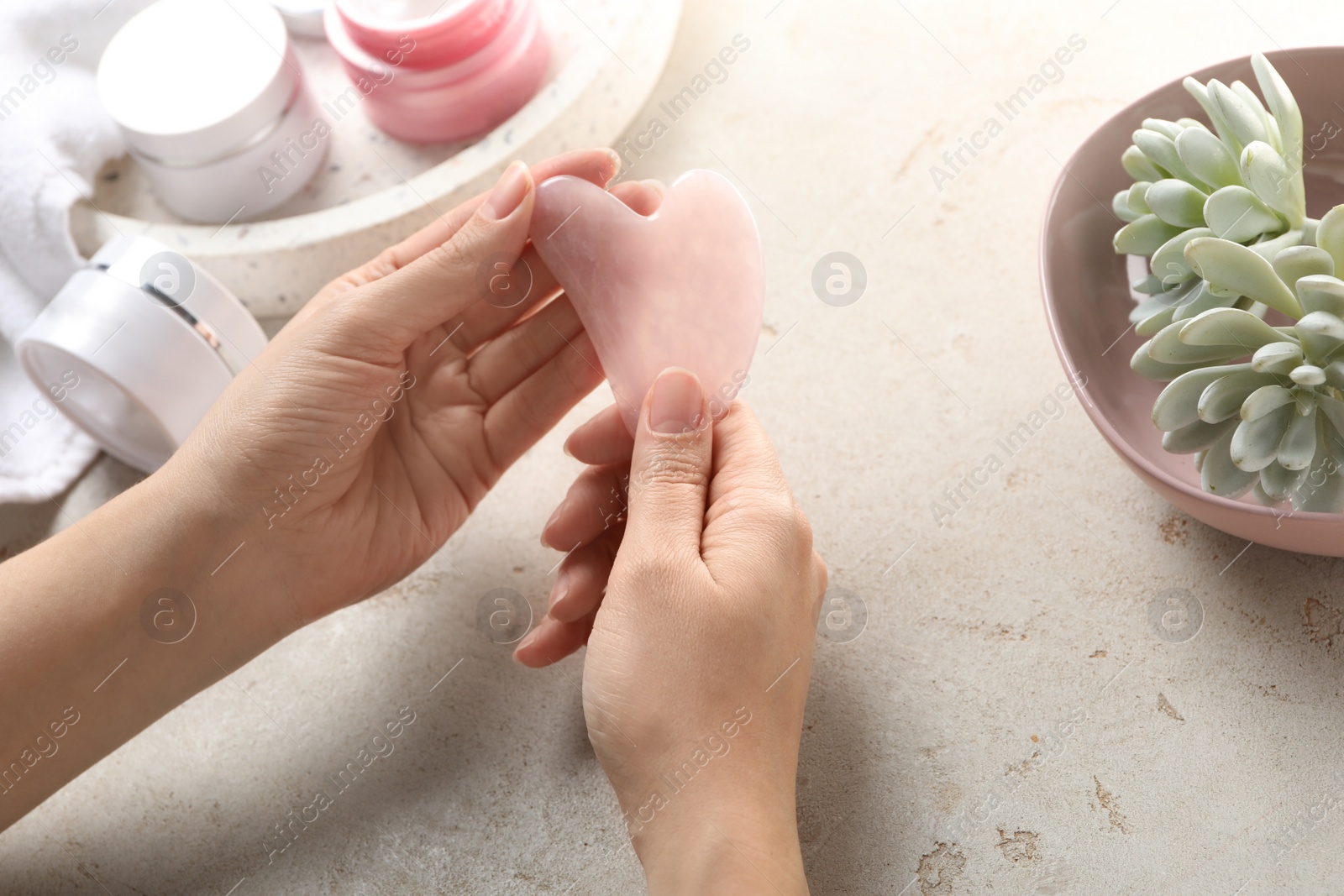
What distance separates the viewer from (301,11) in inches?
47.0

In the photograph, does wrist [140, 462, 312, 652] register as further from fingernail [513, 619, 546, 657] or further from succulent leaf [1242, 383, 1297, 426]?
succulent leaf [1242, 383, 1297, 426]

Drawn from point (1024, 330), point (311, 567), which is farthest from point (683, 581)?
point (1024, 330)

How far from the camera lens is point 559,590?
0.83m

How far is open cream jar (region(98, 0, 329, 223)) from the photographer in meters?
1.03

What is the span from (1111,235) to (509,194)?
0.49 metres

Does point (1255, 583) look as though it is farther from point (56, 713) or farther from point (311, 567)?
Answer: point (56, 713)

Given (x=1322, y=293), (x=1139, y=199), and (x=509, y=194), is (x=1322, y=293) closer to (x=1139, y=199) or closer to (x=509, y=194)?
(x=1139, y=199)

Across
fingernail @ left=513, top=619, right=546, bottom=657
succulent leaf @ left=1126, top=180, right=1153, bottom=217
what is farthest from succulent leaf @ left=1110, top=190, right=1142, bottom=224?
fingernail @ left=513, top=619, right=546, bottom=657

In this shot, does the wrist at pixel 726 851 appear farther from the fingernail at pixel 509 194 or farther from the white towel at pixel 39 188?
the white towel at pixel 39 188

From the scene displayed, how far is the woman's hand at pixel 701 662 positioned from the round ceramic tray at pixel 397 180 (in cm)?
42

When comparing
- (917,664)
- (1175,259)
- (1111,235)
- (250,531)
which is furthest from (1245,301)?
(250,531)

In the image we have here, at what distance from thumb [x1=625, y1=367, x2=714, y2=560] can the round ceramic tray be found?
413 mm

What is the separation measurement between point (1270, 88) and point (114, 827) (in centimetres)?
104

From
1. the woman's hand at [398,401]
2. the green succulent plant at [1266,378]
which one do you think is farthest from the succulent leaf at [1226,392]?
the woman's hand at [398,401]
